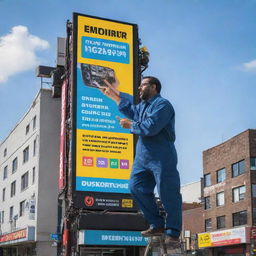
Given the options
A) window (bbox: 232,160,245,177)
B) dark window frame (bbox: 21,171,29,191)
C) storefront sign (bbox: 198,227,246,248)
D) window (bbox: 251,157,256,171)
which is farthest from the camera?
window (bbox: 232,160,245,177)

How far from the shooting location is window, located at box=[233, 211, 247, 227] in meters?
47.4

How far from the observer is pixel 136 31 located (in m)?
35.7

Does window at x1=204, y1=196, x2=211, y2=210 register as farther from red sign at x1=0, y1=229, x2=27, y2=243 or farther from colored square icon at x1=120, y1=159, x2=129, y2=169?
colored square icon at x1=120, y1=159, x2=129, y2=169

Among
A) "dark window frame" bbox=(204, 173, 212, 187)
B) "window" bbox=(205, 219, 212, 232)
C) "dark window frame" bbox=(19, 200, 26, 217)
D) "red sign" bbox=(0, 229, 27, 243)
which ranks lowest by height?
"red sign" bbox=(0, 229, 27, 243)

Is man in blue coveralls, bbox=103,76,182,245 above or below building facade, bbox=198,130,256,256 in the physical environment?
below

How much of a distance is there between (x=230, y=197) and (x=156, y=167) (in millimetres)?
45061

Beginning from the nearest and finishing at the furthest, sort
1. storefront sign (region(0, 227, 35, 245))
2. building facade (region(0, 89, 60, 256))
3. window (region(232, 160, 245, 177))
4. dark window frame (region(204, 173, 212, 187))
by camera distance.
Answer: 1. storefront sign (region(0, 227, 35, 245))
2. building facade (region(0, 89, 60, 256))
3. window (region(232, 160, 245, 177))
4. dark window frame (region(204, 173, 212, 187))

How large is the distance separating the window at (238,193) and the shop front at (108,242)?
15.8 m

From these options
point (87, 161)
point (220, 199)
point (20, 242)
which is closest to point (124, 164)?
point (87, 161)

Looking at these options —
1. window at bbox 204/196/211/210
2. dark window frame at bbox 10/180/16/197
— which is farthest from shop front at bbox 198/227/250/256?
dark window frame at bbox 10/180/16/197

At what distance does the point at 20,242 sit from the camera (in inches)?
1613

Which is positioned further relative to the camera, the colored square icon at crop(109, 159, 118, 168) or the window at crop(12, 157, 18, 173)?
the window at crop(12, 157, 18, 173)

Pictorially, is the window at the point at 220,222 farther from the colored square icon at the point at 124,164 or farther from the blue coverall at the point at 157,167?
the blue coverall at the point at 157,167

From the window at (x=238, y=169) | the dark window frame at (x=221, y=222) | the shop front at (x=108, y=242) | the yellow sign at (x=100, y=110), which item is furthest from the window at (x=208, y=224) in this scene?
the yellow sign at (x=100, y=110)
